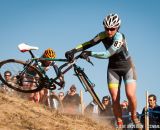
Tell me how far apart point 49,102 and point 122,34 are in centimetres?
630

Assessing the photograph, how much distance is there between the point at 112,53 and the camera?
10125mm

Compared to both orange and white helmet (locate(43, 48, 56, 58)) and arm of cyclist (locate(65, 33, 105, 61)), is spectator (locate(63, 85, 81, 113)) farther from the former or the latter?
arm of cyclist (locate(65, 33, 105, 61))

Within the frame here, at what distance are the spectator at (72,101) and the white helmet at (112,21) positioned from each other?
670cm

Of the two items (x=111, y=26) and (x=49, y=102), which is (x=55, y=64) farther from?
(x=49, y=102)

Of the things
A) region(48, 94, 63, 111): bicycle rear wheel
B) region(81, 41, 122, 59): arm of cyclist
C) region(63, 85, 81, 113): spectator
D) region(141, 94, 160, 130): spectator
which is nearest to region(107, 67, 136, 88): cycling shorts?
region(81, 41, 122, 59): arm of cyclist

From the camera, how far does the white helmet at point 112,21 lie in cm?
1024

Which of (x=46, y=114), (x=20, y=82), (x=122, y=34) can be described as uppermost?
(x=122, y=34)

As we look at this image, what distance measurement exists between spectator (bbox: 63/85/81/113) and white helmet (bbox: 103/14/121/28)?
22.0 ft

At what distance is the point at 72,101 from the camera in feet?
54.3

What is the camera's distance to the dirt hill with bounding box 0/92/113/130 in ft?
37.0

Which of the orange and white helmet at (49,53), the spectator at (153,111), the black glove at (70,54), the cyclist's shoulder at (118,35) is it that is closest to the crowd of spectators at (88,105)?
the spectator at (153,111)

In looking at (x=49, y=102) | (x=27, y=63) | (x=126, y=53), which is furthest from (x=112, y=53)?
(x=49, y=102)

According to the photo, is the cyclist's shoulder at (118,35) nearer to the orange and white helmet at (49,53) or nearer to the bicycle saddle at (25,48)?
the bicycle saddle at (25,48)

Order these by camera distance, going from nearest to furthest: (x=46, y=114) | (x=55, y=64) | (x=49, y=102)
Answer: (x=55, y=64) < (x=46, y=114) < (x=49, y=102)
